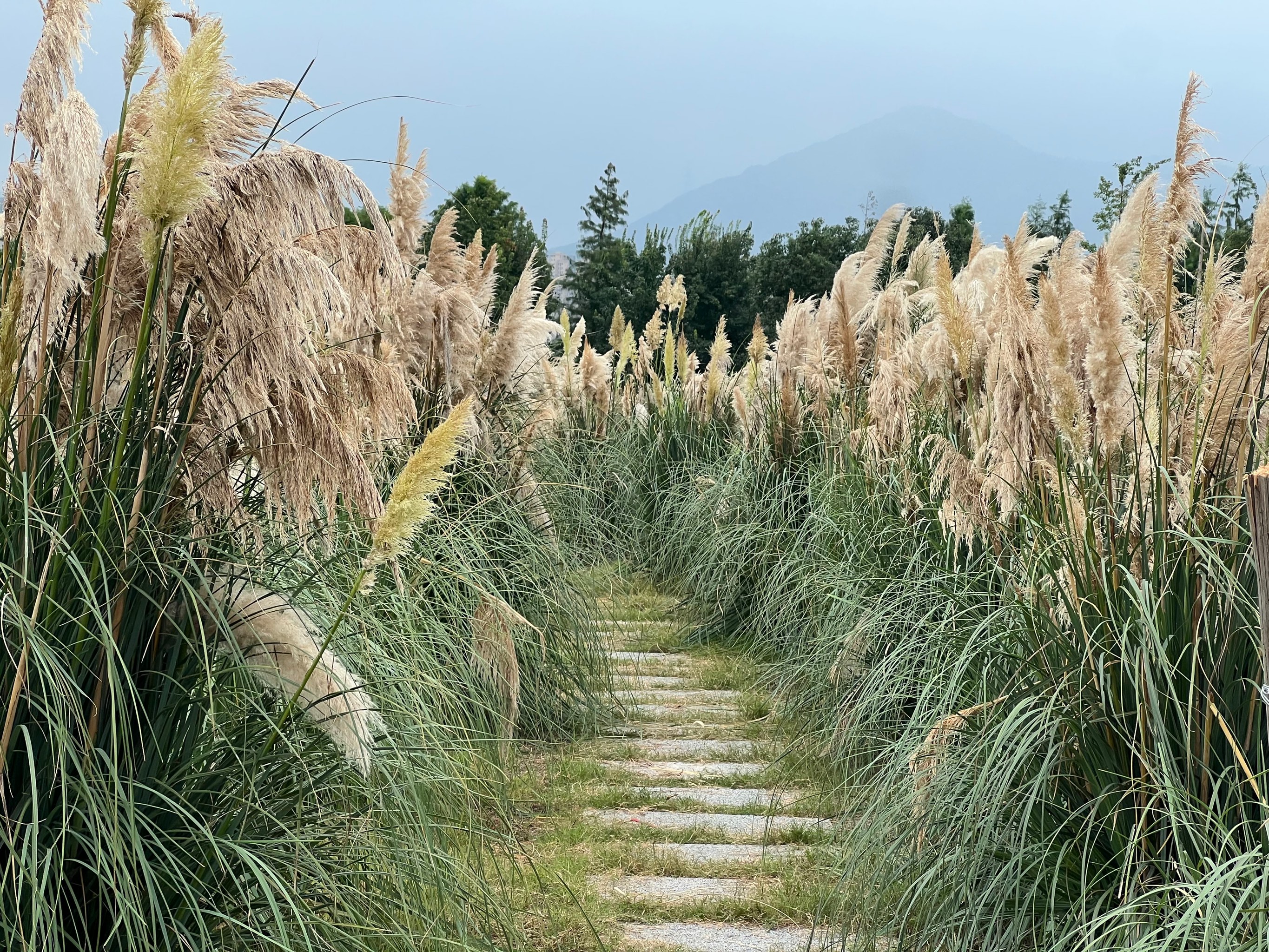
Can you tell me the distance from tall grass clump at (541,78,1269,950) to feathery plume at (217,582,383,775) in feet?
4.61

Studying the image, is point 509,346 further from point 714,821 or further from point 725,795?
point 714,821

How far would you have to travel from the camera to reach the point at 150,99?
8.14ft

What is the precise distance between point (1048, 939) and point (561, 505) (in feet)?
13.7

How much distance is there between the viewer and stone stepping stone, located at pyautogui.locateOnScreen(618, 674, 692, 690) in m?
6.38

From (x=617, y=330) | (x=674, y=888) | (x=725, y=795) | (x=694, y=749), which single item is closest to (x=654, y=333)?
(x=617, y=330)

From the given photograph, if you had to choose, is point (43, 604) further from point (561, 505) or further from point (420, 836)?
point (561, 505)

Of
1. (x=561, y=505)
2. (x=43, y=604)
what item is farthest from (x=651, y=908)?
(x=561, y=505)

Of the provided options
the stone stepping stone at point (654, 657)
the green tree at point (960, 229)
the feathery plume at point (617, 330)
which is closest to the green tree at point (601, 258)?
the green tree at point (960, 229)

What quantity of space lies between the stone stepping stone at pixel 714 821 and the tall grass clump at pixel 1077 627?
298 millimetres

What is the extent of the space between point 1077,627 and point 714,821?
2053 millimetres

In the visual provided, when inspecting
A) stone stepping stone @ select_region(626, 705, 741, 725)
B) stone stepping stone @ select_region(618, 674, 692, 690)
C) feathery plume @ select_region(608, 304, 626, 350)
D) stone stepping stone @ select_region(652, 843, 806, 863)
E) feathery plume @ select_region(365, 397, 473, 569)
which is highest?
feathery plume @ select_region(608, 304, 626, 350)

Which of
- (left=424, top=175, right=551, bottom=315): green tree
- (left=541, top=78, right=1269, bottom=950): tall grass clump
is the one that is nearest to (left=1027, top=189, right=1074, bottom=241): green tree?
(left=424, top=175, right=551, bottom=315): green tree

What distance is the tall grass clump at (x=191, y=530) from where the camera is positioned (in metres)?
1.99

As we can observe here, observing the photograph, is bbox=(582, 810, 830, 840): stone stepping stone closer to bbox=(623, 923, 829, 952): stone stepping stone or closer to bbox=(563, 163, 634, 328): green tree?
bbox=(623, 923, 829, 952): stone stepping stone
